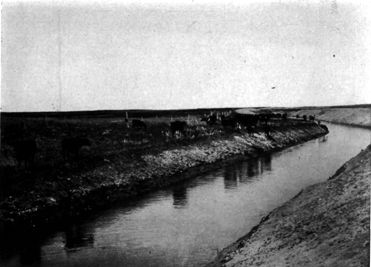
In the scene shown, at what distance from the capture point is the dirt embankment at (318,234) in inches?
419

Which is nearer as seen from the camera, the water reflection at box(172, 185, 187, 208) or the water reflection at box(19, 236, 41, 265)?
the water reflection at box(19, 236, 41, 265)

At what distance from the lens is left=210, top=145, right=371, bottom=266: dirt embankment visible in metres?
10.6

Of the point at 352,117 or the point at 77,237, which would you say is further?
the point at 352,117

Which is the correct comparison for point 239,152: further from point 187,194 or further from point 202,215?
point 202,215

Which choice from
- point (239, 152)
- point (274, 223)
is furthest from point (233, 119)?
point (274, 223)

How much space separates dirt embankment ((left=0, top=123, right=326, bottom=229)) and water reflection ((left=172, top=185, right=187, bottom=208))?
6.07 feet

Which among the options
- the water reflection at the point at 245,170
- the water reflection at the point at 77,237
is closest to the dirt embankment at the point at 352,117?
the water reflection at the point at 245,170

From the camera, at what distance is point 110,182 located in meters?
27.5

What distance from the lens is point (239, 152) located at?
155 ft

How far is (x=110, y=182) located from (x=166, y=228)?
9506 millimetres

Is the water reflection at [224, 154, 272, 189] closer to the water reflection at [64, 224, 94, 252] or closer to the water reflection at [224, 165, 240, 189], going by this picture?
the water reflection at [224, 165, 240, 189]

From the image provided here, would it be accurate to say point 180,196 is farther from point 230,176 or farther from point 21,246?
point 21,246

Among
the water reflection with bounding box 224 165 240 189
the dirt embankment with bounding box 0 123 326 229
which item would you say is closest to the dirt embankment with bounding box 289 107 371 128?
the dirt embankment with bounding box 0 123 326 229

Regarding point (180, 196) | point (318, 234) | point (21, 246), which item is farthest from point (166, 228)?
point (318, 234)
